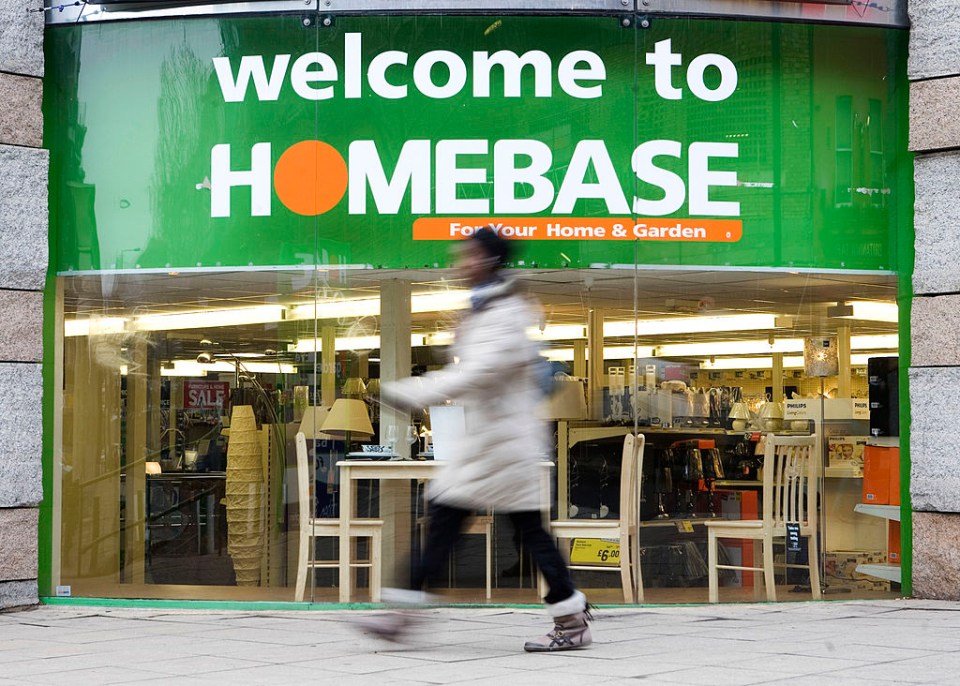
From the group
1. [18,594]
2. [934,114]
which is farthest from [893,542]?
[18,594]

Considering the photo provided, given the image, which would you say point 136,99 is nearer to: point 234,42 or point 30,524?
point 234,42

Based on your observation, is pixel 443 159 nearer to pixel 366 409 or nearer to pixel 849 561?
pixel 366 409

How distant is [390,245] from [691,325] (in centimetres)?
191

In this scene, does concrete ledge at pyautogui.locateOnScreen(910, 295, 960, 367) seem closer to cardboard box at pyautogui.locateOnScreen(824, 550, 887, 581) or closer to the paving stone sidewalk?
cardboard box at pyautogui.locateOnScreen(824, 550, 887, 581)

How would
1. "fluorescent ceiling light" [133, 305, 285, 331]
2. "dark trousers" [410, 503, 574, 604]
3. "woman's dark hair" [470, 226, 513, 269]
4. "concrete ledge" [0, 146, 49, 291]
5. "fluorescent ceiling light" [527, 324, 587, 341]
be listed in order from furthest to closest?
"fluorescent ceiling light" [527, 324, 587, 341] < "fluorescent ceiling light" [133, 305, 285, 331] < "concrete ledge" [0, 146, 49, 291] < "woman's dark hair" [470, 226, 513, 269] < "dark trousers" [410, 503, 574, 604]

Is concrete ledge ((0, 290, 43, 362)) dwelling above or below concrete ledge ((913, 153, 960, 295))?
below

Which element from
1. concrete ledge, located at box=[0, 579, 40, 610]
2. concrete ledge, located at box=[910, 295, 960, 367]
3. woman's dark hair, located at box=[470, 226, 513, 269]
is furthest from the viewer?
concrete ledge, located at box=[910, 295, 960, 367]

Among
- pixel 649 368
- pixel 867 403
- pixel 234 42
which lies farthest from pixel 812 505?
pixel 234 42

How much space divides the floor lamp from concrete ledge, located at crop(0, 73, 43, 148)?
4.90 metres

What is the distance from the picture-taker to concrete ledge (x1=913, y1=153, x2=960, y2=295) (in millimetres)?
8203

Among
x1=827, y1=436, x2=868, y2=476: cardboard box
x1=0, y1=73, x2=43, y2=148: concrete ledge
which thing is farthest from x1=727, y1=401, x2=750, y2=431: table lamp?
x1=0, y1=73, x2=43, y2=148: concrete ledge

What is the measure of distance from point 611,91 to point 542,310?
138 cm

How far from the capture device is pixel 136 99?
8266 mm

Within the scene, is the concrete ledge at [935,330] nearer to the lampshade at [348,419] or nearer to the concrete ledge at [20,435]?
the lampshade at [348,419]
